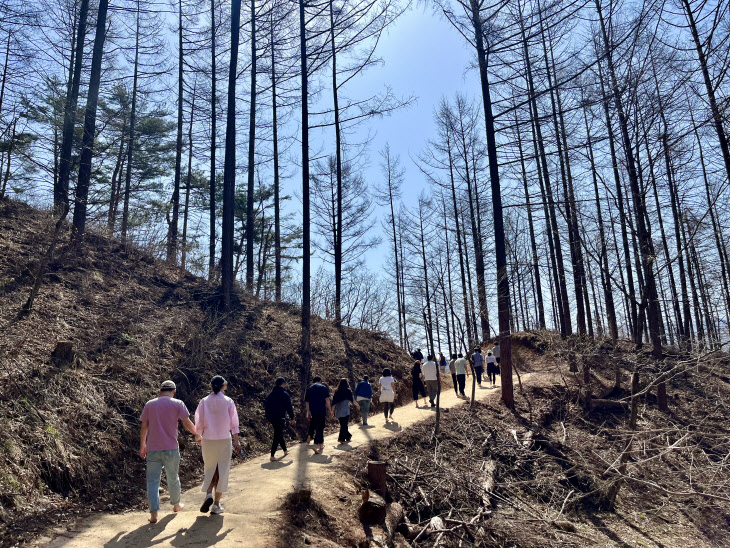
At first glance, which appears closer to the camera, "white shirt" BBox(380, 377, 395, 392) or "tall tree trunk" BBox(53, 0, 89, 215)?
"white shirt" BBox(380, 377, 395, 392)

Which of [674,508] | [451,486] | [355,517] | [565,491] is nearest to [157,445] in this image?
[355,517]

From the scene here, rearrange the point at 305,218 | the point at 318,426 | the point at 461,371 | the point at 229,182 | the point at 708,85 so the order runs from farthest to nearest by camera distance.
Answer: the point at 461,371
the point at 229,182
the point at 305,218
the point at 318,426
the point at 708,85

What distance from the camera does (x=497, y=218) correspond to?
15141 millimetres

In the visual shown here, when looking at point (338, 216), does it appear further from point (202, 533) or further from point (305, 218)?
point (202, 533)

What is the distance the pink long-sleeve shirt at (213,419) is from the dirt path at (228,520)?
40.6 inches

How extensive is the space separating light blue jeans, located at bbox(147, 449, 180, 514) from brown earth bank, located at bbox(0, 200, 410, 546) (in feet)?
3.94

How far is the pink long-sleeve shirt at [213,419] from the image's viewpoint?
629 centimetres

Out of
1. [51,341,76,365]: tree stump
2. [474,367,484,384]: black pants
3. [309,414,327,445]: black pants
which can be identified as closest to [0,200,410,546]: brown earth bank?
[51,341,76,365]: tree stump

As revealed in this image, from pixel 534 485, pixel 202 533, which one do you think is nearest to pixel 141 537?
pixel 202 533

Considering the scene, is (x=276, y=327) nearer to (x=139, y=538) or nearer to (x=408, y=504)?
(x=408, y=504)

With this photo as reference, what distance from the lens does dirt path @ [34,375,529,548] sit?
533 cm

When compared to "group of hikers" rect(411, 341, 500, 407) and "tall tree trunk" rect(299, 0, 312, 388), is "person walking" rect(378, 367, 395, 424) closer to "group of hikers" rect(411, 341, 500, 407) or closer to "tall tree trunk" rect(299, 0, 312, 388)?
"group of hikers" rect(411, 341, 500, 407)

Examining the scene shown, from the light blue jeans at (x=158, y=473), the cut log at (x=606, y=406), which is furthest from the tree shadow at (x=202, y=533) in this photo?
the cut log at (x=606, y=406)

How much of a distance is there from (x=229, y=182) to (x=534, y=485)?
13264 mm
